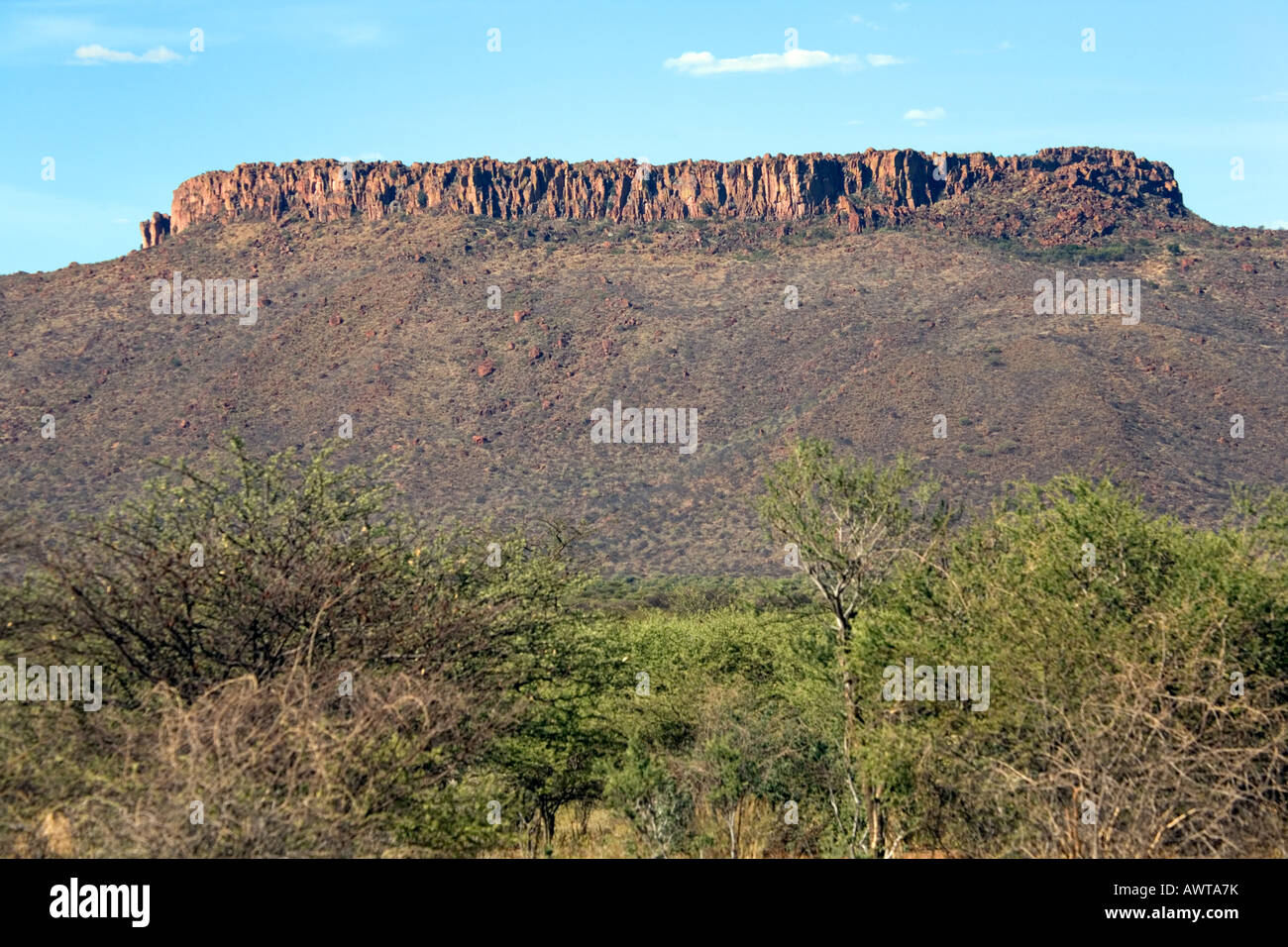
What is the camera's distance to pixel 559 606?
19.9 metres

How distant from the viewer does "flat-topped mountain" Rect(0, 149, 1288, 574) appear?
6956 cm

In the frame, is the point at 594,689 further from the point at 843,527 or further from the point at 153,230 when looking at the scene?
the point at 153,230

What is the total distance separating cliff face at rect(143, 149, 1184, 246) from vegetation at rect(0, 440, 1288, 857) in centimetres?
9743

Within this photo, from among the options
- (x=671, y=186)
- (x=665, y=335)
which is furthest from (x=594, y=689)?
(x=671, y=186)

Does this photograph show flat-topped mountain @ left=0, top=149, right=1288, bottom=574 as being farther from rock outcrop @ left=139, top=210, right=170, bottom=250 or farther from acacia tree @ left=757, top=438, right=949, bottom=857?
acacia tree @ left=757, top=438, right=949, bottom=857

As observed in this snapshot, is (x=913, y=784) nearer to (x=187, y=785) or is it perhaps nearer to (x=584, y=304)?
(x=187, y=785)

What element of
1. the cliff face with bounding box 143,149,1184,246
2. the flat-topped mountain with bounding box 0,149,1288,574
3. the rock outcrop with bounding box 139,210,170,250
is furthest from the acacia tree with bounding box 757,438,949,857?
the rock outcrop with bounding box 139,210,170,250

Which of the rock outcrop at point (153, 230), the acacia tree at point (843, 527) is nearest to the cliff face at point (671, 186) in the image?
the rock outcrop at point (153, 230)

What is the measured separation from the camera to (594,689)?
789 inches

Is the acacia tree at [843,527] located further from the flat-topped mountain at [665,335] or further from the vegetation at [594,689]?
the flat-topped mountain at [665,335]

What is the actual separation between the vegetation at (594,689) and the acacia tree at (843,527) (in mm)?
61

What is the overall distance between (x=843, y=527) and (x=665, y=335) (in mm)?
72537

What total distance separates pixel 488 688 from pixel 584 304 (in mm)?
83450

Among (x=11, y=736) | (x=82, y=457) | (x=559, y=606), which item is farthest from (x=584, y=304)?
(x=11, y=736)
